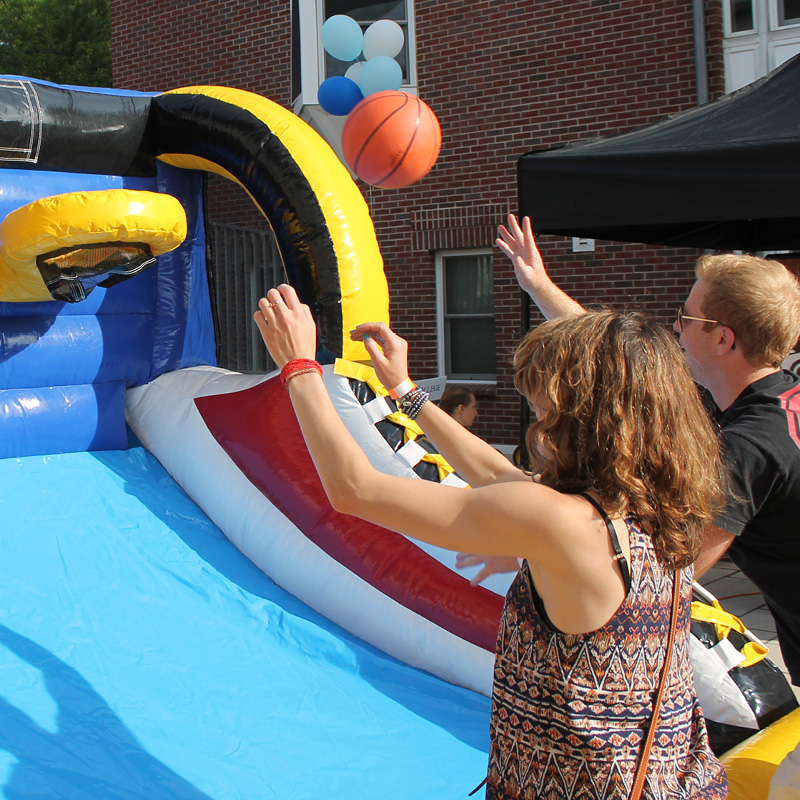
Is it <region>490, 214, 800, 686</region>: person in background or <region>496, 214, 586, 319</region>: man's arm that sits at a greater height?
<region>496, 214, 586, 319</region>: man's arm

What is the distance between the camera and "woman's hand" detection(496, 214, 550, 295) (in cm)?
251

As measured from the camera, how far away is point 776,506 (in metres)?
1.66

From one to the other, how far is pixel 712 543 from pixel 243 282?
911cm

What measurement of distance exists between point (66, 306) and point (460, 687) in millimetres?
2427

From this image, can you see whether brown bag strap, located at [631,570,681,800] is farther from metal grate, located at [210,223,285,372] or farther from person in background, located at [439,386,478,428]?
metal grate, located at [210,223,285,372]

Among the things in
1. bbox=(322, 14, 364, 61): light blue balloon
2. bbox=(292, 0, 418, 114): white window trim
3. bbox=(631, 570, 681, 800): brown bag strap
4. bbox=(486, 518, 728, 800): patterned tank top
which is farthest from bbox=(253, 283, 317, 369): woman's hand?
bbox=(292, 0, 418, 114): white window trim

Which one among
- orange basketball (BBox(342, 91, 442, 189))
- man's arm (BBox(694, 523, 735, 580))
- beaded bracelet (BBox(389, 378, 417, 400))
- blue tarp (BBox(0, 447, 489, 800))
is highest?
orange basketball (BBox(342, 91, 442, 189))

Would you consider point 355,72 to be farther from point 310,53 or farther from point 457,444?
point 457,444

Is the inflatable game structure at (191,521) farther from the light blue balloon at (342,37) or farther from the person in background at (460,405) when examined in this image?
the light blue balloon at (342,37)

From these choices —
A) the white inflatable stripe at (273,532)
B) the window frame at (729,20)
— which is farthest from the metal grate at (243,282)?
the white inflatable stripe at (273,532)

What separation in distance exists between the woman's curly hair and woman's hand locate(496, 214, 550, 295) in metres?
1.13

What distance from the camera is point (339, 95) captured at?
709 cm

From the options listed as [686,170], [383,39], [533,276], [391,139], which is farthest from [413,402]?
[383,39]

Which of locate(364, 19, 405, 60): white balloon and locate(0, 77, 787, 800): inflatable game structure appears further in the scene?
locate(364, 19, 405, 60): white balloon
